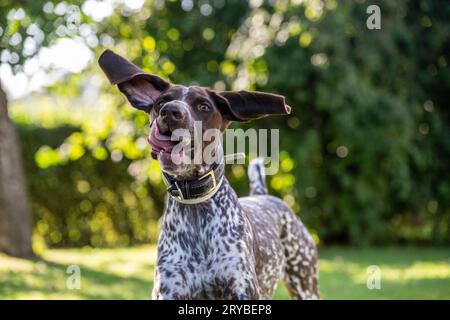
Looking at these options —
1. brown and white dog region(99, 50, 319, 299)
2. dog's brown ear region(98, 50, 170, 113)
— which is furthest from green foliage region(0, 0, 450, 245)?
brown and white dog region(99, 50, 319, 299)

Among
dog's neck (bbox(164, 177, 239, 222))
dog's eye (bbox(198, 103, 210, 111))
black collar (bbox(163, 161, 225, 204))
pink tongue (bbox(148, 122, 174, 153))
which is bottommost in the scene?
dog's neck (bbox(164, 177, 239, 222))

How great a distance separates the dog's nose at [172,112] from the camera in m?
3.89

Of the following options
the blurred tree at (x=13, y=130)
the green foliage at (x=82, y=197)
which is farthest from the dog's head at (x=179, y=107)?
the green foliage at (x=82, y=197)

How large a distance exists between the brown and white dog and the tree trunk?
748 centimetres

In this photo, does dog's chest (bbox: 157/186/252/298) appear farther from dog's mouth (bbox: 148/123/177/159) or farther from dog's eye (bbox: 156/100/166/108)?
dog's eye (bbox: 156/100/166/108)

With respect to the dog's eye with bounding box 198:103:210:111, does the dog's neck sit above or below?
below

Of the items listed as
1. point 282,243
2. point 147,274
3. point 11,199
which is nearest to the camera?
point 282,243

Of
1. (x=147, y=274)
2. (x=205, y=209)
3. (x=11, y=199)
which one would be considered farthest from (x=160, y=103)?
(x=11, y=199)

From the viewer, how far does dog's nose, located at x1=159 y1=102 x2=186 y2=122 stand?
3894 millimetres

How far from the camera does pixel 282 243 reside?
18.3 ft

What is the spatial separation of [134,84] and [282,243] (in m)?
1.80

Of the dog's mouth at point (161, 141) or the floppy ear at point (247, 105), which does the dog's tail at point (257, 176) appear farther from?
the dog's mouth at point (161, 141)

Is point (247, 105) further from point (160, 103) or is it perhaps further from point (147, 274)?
point (147, 274)
